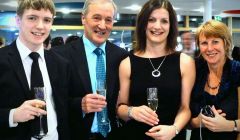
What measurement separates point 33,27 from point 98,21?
0.65 metres

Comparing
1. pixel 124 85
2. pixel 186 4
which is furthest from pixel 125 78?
pixel 186 4

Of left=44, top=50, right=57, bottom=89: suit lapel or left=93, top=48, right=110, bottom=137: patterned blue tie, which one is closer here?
left=44, top=50, right=57, bottom=89: suit lapel

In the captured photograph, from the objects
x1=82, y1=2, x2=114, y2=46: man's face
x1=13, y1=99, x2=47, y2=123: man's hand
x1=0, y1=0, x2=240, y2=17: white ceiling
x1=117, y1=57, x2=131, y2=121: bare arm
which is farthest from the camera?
x1=0, y1=0, x2=240, y2=17: white ceiling

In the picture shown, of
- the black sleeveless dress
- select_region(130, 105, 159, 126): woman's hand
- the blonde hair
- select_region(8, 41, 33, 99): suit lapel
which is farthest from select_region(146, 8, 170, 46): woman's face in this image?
select_region(8, 41, 33, 99): suit lapel

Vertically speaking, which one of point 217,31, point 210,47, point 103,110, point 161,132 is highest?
point 217,31

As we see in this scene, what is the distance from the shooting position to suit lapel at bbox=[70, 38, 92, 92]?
2.54m

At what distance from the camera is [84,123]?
2.54 m

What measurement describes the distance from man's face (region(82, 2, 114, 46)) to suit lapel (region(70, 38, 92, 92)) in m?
0.12

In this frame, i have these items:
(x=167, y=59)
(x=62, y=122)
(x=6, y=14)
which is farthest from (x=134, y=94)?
(x=6, y=14)

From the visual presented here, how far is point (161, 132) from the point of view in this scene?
2229 millimetres

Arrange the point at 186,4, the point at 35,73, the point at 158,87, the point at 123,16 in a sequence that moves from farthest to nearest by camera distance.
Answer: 1. the point at 123,16
2. the point at 186,4
3. the point at 158,87
4. the point at 35,73

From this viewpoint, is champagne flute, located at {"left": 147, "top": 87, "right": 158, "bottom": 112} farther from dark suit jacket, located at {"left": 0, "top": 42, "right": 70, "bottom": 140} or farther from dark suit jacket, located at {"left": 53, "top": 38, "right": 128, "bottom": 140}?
dark suit jacket, located at {"left": 0, "top": 42, "right": 70, "bottom": 140}

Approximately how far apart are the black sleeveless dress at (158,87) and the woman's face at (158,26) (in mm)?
165

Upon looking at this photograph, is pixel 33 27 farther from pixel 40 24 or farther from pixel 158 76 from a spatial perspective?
pixel 158 76
